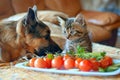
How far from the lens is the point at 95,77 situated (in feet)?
4.11

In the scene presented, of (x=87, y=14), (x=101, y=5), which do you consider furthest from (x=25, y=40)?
(x=101, y=5)

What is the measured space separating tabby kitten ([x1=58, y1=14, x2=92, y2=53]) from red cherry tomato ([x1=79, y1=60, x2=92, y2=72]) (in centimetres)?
25

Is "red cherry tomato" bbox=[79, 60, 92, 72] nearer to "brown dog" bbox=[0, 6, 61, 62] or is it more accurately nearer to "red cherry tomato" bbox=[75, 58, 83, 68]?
"red cherry tomato" bbox=[75, 58, 83, 68]

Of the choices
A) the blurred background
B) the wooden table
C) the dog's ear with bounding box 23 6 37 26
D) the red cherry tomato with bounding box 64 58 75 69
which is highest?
the blurred background

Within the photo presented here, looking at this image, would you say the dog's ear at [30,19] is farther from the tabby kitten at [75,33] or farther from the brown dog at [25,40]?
the tabby kitten at [75,33]

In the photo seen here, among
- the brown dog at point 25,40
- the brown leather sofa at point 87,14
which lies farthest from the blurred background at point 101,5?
the brown dog at point 25,40

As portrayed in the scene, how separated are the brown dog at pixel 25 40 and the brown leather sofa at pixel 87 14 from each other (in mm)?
983

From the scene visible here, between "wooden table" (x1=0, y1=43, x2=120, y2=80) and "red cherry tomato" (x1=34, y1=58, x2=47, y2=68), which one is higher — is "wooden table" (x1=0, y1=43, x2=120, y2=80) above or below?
below

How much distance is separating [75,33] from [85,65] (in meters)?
0.26

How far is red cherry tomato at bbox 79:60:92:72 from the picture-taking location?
1.26 meters

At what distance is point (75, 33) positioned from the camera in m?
1.47

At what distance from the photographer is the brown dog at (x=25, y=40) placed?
61.1 inches

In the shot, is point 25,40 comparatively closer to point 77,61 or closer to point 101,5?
point 77,61

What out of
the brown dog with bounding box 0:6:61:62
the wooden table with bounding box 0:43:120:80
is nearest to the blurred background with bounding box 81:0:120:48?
the brown dog with bounding box 0:6:61:62
